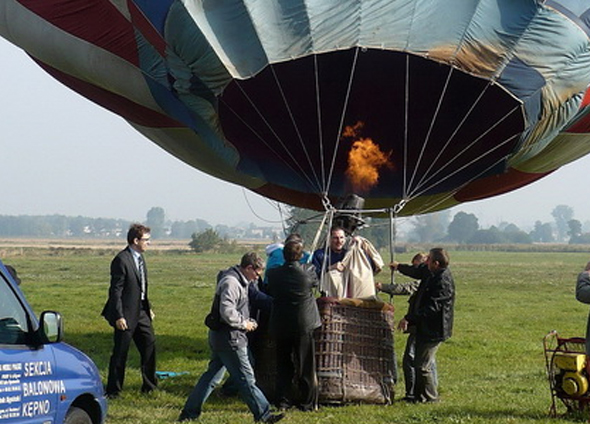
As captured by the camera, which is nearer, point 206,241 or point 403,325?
point 403,325

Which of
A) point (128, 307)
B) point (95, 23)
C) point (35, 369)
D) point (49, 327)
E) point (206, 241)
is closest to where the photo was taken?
point (35, 369)

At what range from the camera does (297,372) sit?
25.8 ft

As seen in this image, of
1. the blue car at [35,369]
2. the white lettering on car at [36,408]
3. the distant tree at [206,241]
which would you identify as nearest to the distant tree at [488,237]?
the distant tree at [206,241]

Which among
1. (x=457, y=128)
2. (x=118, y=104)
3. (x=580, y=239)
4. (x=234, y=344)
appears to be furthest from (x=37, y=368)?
(x=580, y=239)

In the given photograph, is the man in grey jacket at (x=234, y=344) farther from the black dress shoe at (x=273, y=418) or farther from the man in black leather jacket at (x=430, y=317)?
the man in black leather jacket at (x=430, y=317)

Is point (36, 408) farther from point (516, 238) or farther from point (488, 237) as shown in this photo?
point (516, 238)

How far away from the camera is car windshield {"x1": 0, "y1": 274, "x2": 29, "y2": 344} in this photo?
4773 millimetres

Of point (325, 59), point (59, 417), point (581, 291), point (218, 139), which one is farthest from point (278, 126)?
point (59, 417)

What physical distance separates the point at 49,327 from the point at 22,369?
32cm

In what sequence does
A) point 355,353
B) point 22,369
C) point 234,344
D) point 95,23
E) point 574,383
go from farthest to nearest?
1. point 95,23
2. point 355,353
3. point 574,383
4. point 234,344
5. point 22,369

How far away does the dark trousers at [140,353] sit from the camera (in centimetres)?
837

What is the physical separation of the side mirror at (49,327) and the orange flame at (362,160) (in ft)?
20.6

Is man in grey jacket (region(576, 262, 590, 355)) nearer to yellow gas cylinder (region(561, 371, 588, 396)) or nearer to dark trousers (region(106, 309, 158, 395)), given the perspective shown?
yellow gas cylinder (region(561, 371, 588, 396))

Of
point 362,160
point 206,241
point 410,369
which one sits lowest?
point 410,369
